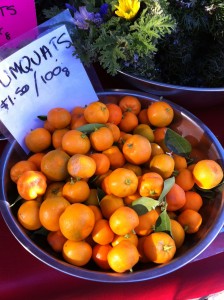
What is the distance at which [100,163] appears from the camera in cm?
66

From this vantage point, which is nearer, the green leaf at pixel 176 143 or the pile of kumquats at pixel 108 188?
the pile of kumquats at pixel 108 188

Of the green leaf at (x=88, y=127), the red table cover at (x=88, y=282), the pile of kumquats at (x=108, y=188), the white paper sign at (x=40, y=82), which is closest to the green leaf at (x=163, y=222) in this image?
the pile of kumquats at (x=108, y=188)

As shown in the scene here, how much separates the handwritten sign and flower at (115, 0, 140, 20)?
8.7 inches

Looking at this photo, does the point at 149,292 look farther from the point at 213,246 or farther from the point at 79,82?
the point at 79,82

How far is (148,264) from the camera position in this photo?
618mm

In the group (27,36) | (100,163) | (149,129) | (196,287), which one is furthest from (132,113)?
(196,287)

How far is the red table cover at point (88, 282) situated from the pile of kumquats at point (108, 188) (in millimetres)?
55

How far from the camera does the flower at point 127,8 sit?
0.66 metres

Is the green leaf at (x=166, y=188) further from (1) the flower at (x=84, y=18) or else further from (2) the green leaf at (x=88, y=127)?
(1) the flower at (x=84, y=18)

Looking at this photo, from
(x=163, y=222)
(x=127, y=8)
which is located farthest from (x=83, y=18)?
(x=163, y=222)

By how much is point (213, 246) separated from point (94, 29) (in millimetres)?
516

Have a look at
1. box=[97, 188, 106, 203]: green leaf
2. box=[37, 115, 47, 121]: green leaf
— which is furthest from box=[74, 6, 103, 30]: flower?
box=[97, 188, 106, 203]: green leaf

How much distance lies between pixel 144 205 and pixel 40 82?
37 centimetres

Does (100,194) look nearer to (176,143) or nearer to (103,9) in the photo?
(176,143)
